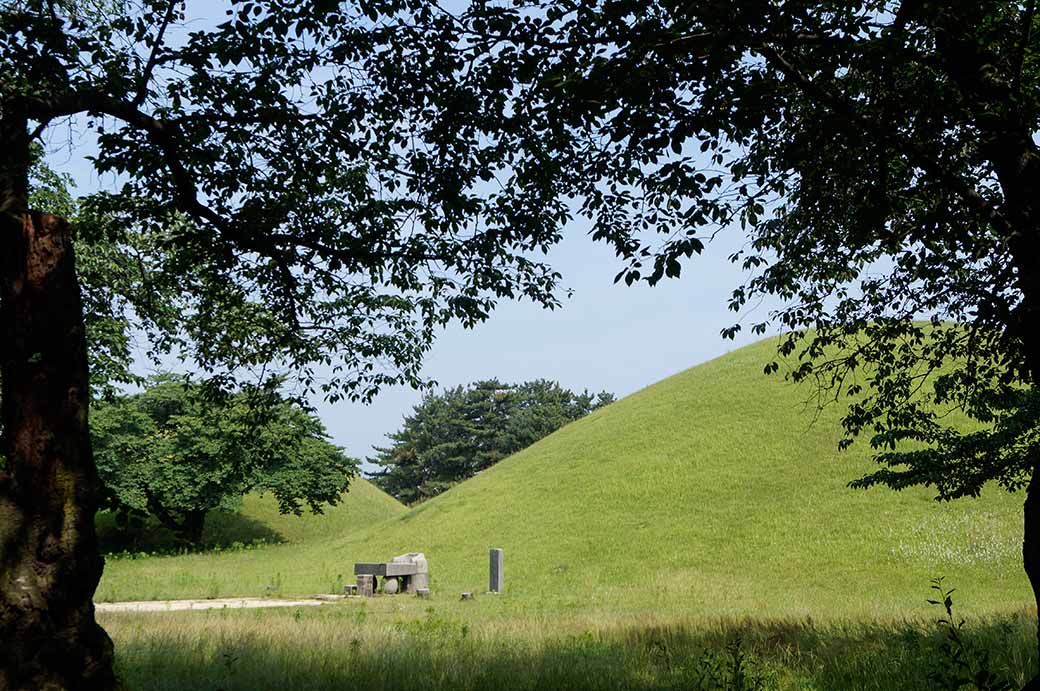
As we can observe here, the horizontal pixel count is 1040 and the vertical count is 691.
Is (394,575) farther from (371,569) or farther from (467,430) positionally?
(467,430)

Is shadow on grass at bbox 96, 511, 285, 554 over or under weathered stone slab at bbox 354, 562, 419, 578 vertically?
over

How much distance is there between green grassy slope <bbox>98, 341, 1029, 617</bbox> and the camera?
27406mm

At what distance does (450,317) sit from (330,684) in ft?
17.6

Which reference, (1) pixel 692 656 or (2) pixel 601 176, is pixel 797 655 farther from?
(2) pixel 601 176

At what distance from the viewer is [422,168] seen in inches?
374

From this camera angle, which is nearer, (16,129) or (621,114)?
(621,114)

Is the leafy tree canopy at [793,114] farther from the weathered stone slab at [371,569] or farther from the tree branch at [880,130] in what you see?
the weathered stone slab at [371,569]

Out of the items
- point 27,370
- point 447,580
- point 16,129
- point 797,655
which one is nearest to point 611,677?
point 797,655

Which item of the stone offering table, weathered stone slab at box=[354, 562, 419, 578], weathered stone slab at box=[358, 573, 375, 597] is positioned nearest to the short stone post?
the stone offering table

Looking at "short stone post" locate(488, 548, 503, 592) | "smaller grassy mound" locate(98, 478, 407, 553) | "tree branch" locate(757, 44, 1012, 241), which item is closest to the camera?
"tree branch" locate(757, 44, 1012, 241)

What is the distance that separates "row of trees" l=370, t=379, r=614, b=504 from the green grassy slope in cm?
3351

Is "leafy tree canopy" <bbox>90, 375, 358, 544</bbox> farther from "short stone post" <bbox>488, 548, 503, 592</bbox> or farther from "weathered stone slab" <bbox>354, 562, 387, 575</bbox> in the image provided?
"short stone post" <bbox>488, 548, 503, 592</bbox>

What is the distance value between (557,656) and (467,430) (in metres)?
83.7

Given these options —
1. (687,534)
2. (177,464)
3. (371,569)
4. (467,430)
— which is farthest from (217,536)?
(467,430)
